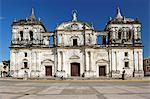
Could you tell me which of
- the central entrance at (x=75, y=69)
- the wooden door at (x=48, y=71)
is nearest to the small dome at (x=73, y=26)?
the central entrance at (x=75, y=69)

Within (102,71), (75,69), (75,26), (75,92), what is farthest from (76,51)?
(75,92)

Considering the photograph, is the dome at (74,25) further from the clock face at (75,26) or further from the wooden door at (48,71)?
the wooden door at (48,71)

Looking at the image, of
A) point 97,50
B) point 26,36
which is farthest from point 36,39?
point 97,50

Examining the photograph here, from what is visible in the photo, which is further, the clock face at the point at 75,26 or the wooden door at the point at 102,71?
the clock face at the point at 75,26

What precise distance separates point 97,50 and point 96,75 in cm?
458

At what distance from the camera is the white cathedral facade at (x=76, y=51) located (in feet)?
150

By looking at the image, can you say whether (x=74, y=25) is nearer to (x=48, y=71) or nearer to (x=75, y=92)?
(x=48, y=71)

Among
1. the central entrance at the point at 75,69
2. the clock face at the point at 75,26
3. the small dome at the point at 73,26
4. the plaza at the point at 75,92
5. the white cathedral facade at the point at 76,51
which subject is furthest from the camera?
the clock face at the point at 75,26

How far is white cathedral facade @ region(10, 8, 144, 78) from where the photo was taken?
45844mm

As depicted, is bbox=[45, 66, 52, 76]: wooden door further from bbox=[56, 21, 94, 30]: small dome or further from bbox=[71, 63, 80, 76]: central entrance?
bbox=[56, 21, 94, 30]: small dome

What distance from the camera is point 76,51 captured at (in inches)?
1836

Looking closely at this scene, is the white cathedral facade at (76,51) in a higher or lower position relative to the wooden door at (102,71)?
higher

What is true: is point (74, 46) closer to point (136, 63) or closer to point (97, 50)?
point (97, 50)

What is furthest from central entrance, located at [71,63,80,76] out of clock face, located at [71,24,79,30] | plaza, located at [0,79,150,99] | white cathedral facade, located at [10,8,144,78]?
plaza, located at [0,79,150,99]
